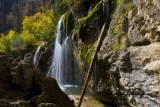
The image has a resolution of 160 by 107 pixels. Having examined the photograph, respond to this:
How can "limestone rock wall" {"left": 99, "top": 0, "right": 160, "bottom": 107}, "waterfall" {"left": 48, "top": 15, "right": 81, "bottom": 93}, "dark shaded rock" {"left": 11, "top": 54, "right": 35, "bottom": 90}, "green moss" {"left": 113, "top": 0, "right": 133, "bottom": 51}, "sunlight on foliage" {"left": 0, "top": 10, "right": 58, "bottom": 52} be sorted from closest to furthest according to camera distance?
"limestone rock wall" {"left": 99, "top": 0, "right": 160, "bottom": 107}, "dark shaded rock" {"left": 11, "top": 54, "right": 35, "bottom": 90}, "green moss" {"left": 113, "top": 0, "right": 133, "bottom": 51}, "waterfall" {"left": 48, "top": 15, "right": 81, "bottom": 93}, "sunlight on foliage" {"left": 0, "top": 10, "right": 58, "bottom": 52}

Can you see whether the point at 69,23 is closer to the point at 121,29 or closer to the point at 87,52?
the point at 87,52

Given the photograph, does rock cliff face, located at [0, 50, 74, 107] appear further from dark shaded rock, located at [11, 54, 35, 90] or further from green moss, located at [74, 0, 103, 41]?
green moss, located at [74, 0, 103, 41]

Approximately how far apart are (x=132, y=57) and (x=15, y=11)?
3490 inches

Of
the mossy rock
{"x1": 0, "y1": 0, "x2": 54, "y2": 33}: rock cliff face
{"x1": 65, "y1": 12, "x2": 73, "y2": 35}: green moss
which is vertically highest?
{"x1": 0, "y1": 0, "x2": 54, "y2": 33}: rock cliff face

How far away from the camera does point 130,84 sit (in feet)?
33.7

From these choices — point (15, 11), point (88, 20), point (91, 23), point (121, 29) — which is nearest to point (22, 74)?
point (121, 29)

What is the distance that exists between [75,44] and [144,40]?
34.1ft

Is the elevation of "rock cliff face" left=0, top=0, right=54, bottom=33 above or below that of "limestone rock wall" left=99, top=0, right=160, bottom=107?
above

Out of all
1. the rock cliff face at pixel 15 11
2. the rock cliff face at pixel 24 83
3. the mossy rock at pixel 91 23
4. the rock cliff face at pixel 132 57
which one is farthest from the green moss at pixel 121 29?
the rock cliff face at pixel 15 11

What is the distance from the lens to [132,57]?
33.1 feet

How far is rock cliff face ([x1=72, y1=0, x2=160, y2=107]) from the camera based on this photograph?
29.6 ft

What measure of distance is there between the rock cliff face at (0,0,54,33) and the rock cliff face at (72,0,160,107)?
2403 inches

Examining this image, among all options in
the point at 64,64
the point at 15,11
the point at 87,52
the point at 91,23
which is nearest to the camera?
the point at 87,52

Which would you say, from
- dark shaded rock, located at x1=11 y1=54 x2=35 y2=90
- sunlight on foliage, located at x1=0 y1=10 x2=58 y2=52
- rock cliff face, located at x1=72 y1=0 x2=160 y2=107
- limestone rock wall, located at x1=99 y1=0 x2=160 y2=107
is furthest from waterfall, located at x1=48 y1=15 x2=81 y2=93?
dark shaded rock, located at x1=11 y1=54 x2=35 y2=90
